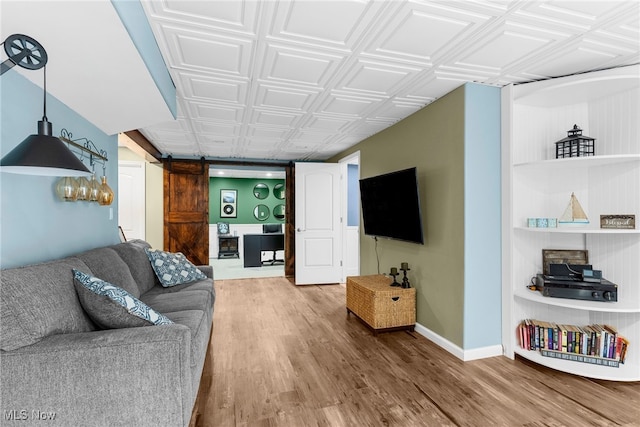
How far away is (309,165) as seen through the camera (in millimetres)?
5812

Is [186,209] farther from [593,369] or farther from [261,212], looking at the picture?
[593,369]

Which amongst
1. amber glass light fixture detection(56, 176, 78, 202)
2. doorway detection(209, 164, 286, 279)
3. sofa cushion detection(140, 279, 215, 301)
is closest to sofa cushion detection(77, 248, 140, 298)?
sofa cushion detection(140, 279, 215, 301)

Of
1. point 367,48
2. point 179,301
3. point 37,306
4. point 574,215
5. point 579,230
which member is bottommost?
point 179,301

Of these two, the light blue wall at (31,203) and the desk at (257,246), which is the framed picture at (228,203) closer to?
the desk at (257,246)

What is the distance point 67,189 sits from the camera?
2258 mm

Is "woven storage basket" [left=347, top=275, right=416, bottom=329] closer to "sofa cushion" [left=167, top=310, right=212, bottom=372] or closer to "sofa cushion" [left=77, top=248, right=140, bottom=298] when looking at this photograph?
"sofa cushion" [left=167, top=310, right=212, bottom=372]

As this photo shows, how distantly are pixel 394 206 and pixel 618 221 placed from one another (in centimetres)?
177

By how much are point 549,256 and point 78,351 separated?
3.26m

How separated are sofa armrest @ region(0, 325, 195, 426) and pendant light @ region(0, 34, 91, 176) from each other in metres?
0.74

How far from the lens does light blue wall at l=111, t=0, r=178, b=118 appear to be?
1432mm

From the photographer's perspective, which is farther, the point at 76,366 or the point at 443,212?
the point at 443,212

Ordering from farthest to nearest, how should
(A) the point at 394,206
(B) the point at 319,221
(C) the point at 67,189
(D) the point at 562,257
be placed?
(B) the point at 319,221, (A) the point at 394,206, (D) the point at 562,257, (C) the point at 67,189

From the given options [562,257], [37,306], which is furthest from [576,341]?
[37,306]

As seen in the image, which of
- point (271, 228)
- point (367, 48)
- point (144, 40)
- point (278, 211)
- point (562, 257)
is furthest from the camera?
point (278, 211)
